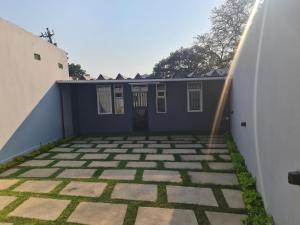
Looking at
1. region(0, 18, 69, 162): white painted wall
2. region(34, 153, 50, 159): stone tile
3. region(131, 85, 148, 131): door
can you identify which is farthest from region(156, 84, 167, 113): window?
region(34, 153, 50, 159): stone tile

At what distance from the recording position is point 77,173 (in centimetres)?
529

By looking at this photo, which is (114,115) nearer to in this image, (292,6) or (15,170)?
(15,170)

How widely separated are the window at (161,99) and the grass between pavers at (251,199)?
18.5 ft

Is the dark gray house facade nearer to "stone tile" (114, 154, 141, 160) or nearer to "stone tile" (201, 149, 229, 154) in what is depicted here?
"stone tile" (201, 149, 229, 154)

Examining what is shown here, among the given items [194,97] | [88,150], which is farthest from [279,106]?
[194,97]

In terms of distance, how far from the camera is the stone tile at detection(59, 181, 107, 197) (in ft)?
13.5

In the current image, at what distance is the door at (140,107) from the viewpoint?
1073cm

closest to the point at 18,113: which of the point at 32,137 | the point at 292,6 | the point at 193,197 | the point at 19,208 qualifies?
the point at 32,137

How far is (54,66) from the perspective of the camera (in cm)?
945

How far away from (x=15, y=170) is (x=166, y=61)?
36.0 meters

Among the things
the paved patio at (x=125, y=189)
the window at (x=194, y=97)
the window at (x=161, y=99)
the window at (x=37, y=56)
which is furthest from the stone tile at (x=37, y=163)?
the window at (x=194, y=97)

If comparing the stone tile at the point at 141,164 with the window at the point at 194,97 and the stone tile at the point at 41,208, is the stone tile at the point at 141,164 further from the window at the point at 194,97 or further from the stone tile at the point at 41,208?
the window at the point at 194,97

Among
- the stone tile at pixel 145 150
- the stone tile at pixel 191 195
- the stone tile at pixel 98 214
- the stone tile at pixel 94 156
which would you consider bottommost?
the stone tile at pixel 191 195

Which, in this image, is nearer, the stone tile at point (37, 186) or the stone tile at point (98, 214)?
the stone tile at point (98, 214)
